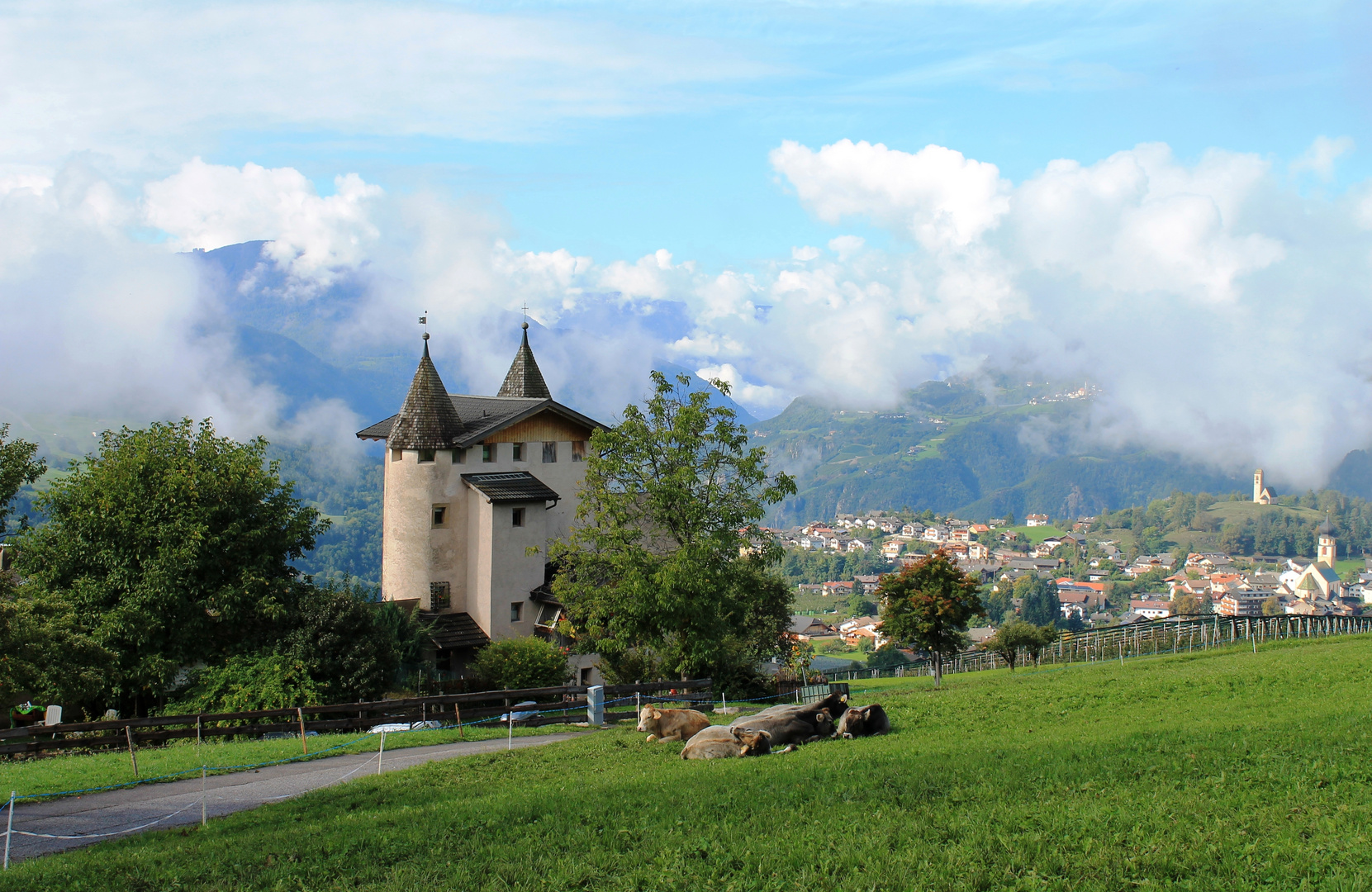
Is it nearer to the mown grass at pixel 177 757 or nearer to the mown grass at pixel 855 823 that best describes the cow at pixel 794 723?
the mown grass at pixel 855 823

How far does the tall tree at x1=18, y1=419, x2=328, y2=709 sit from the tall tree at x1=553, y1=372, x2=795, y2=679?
36.0ft

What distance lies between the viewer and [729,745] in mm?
14484

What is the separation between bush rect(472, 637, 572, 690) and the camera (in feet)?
103

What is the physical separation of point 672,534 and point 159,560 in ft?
55.3

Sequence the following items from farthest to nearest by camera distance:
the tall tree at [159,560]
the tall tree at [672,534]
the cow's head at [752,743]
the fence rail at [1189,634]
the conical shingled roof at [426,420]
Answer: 1. the fence rail at [1189,634]
2. the conical shingled roof at [426,420]
3. the tall tree at [159,560]
4. the tall tree at [672,534]
5. the cow's head at [752,743]

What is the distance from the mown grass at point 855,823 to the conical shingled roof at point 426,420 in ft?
92.1

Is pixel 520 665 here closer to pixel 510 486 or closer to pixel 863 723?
pixel 510 486

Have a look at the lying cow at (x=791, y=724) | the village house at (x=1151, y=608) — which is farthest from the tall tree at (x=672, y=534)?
the village house at (x=1151, y=608)

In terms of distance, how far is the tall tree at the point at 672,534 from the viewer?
90.2 ft

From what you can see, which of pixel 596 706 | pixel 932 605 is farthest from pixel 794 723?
pixel 932 605

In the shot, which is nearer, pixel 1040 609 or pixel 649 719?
pixel 649 719

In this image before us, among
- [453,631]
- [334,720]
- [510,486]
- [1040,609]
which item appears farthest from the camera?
[1040,609]

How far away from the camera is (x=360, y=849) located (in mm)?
9734

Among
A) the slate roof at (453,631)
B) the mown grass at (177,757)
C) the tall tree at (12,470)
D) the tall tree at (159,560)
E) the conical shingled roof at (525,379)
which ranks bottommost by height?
the mown grass at (177,757)
